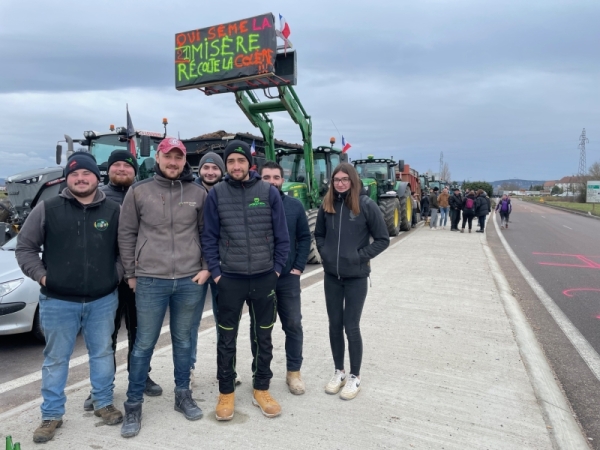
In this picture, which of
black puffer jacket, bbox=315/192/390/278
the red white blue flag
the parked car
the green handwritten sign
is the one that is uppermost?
the green handwritten sign

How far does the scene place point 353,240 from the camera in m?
3.57

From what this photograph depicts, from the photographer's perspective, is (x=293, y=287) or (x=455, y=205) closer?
(x=293, y=287)

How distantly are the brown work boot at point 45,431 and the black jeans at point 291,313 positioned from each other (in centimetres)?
167

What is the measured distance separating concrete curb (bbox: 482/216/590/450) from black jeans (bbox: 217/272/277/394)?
201cm

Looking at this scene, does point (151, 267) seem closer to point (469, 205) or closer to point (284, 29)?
point (284, 29)

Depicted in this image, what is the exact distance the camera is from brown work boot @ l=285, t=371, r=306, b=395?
3.51 meters

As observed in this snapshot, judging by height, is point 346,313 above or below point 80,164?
below

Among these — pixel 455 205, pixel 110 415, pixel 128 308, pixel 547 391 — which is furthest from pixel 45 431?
pixel 455 205

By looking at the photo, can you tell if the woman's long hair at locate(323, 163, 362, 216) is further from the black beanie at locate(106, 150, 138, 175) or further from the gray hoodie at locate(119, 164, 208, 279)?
the black beanie at locate(106, 150, 138, 175)

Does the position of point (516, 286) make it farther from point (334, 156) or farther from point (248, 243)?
point (248, 243)

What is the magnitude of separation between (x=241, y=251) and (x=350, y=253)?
0.90 metres

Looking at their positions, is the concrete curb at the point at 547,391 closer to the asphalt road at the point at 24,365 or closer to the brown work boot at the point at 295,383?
the brown work boot at the point at 295,383

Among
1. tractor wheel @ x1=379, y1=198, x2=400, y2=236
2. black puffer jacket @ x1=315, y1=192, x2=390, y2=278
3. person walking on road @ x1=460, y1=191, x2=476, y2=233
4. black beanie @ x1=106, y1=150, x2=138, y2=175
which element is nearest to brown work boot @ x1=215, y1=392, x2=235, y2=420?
black puffer jacket @ x1=315, y1=192, x2=390, y2=278

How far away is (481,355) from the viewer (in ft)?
14.0
